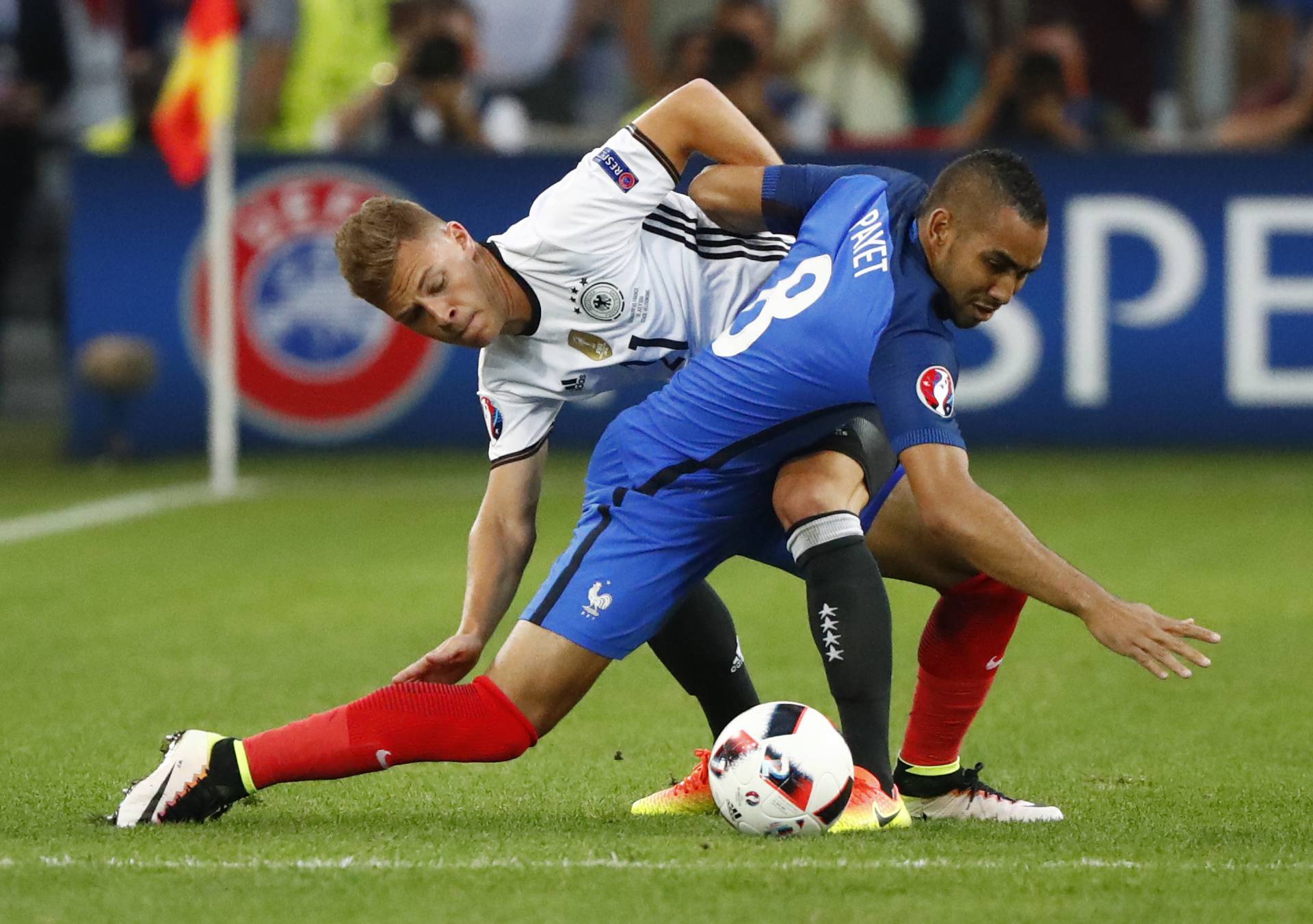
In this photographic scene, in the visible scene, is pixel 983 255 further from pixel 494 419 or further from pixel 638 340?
pixel 494 419

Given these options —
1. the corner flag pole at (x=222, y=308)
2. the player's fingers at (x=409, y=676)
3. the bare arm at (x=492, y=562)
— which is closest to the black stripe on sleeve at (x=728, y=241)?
the bare arm at (x=492, y=562)

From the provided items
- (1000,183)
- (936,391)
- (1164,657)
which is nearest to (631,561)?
(936,391)

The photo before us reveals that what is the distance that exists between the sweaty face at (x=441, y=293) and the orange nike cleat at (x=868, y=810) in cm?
127

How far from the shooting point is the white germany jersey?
4996 millimetres

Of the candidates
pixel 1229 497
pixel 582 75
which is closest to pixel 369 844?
pixel 1229 497

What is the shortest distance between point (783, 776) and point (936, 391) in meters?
0.84

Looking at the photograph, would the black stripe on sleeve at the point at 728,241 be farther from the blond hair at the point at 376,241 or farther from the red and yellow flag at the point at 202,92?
the red and yellow flag at the point at 202,92

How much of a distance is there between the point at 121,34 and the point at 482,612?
11.5 meters

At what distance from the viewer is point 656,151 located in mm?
5125

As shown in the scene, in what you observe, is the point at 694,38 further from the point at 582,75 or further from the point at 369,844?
the point at 369,844

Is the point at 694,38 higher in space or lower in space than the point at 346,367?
higher

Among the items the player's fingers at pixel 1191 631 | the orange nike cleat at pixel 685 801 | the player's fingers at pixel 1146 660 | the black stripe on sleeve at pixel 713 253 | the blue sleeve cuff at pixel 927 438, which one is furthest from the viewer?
the black stripe on sleeve at pixel 713 253

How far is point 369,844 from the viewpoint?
14.0 ft

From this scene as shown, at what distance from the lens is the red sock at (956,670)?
15.8 feet
